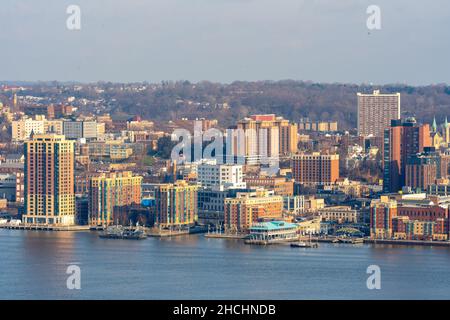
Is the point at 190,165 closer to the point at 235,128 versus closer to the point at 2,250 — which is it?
the point at 235,128

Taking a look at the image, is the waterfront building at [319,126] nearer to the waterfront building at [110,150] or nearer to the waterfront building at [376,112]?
the waterfront building at [376,112]

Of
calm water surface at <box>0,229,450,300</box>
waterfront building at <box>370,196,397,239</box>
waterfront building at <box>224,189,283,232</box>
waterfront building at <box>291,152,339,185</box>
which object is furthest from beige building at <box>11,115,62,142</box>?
waterfront building at <box>370,196,397,239</box>

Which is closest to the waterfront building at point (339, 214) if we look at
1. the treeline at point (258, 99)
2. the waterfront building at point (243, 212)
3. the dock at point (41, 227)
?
the waterfront building at point (243, 212)

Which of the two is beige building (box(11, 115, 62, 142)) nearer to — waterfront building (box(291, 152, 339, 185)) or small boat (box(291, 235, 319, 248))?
waterfront building (box(291, 152, 339, 185))

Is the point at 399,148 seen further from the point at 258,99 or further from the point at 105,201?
the point at 258,99

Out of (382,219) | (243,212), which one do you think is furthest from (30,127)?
(382,219)
